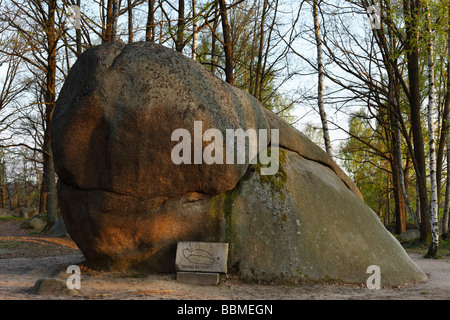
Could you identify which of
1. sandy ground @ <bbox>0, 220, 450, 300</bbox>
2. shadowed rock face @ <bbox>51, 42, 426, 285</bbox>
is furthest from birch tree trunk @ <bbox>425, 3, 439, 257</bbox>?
shadowed rock face @ <bbox>51, 42, 426, 285</bbox>

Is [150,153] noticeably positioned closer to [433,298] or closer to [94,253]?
[94,253]

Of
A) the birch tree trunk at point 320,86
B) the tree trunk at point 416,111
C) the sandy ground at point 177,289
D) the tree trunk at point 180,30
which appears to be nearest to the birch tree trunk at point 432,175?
the tree trunk at point 416,111

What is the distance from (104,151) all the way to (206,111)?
6.30 feet

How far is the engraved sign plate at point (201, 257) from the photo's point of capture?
21.8ft

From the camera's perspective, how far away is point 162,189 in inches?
275

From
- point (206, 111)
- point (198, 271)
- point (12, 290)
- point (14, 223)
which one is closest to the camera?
point (12, 290)

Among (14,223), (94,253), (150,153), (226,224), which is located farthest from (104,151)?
(14,223)

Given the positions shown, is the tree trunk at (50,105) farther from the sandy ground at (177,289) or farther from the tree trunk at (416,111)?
the tree trunk at (416,111)

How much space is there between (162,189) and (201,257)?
1.36m

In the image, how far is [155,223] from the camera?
6980 mm

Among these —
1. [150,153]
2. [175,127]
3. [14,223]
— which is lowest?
[14,223]

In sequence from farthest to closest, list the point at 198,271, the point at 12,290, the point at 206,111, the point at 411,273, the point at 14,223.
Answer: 1. the point at 14,223
2. the point at 411,273
3. the point at 206,111
4. the point at 198,271
5. the point at 12,290

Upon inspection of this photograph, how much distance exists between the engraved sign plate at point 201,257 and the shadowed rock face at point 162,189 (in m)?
0.23

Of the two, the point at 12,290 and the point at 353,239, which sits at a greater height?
the point at 353,239
